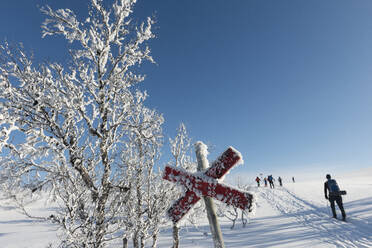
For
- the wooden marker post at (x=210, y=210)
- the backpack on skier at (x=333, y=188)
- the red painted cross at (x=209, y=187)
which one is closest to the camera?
the red painted cross at (x=209, y=187)

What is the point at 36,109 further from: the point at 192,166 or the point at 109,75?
the point at 192,166

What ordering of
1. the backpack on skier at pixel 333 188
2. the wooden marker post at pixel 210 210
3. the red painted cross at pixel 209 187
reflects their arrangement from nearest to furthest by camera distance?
the red painted cross at pixel 209 187 < the wooden marker post at pixel 210 210 < the backpack on skier at pixel 333 188

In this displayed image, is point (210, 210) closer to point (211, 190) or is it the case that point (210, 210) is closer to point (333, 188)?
point (211, 190)

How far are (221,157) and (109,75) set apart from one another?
3.80 metres

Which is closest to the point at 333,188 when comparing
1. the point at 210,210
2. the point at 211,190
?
the point at 210,210

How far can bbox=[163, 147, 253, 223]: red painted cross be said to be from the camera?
1.62 m

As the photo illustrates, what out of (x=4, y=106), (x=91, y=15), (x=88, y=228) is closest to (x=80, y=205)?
(x=88, y=228)

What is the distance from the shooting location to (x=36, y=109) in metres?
3.68

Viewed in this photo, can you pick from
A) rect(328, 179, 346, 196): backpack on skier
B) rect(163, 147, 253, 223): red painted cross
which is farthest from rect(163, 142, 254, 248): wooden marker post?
rect(328, 179, 346, 196): backpack on skier

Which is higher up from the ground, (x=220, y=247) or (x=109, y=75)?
(x=109, y=75)

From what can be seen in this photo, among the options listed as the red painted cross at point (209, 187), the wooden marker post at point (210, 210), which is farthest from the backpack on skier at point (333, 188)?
the red painted cross at point (209, 187)

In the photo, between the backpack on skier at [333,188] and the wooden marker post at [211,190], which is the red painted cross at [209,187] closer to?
the wooden marker post at [211,190]

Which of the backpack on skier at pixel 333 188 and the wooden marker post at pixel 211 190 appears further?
the backpack on skier at pixel 333 188

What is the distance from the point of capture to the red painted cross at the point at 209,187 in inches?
63.6
